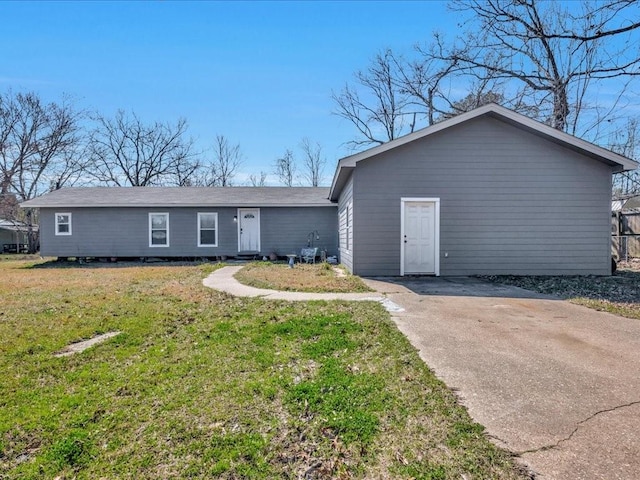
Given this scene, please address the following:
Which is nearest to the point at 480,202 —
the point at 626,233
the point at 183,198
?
the point at 626,233

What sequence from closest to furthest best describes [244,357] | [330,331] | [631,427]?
[631,427]
[244,357]
[330,331]

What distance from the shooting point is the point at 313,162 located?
3478cm

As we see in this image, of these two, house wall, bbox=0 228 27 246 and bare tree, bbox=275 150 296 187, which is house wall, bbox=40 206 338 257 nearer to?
house wall, bbox=0 228 27 246

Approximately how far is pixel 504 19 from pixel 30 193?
1199 inches

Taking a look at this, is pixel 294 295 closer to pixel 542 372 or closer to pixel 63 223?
pixel 542 372

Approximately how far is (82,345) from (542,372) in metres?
4.89

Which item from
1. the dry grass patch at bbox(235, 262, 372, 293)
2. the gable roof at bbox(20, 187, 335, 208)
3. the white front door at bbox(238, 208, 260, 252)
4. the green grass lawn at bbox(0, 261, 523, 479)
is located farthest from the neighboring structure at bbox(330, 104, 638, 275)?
the white front door at bbox(238, 208, 260, 252)

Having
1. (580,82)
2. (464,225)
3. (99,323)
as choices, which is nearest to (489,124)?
(464,225)

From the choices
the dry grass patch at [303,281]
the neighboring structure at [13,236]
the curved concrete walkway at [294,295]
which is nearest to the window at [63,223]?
the dry grass patch at [303,281]

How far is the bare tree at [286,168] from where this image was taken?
35.4 m

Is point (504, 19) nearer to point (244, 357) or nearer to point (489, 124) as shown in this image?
point (489, 124)

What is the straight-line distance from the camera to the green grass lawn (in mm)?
2100

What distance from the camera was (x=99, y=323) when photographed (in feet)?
16.7

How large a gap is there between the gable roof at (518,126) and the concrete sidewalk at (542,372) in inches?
164
